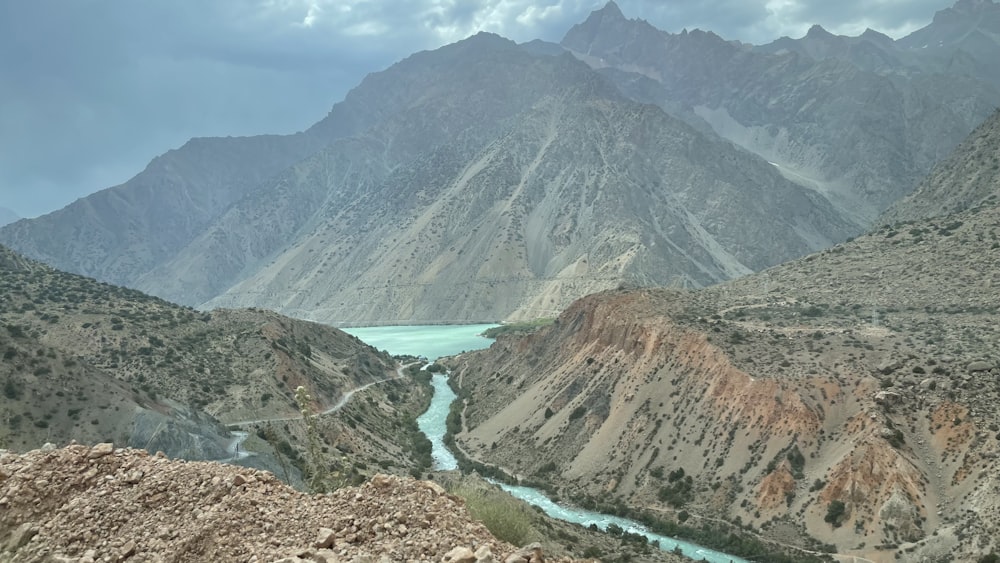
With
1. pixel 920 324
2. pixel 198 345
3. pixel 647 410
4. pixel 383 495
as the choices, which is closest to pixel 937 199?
pixel 920 324

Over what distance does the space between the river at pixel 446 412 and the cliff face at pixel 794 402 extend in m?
2.78

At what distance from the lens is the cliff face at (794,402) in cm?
4100

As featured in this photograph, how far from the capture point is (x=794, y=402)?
4959 cm

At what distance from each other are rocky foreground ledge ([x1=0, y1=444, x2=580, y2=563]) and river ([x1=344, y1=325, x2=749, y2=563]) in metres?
34.4

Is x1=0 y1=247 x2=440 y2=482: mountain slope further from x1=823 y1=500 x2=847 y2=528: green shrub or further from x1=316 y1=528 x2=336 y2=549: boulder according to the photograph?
x1=823 y1=500 x2=847 y2=528: green shrub

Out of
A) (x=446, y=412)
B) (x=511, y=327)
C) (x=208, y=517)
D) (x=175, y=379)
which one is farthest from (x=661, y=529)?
(x=511, y=327)

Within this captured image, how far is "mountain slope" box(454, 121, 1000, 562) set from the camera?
40.7 meters

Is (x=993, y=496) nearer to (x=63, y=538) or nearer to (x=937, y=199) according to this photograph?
(x=63, y=538)

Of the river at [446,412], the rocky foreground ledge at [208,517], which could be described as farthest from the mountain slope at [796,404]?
the rocky foreground ledge at [208,517]

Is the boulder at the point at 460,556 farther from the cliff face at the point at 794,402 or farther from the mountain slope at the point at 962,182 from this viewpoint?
the mountain slope at the point at 962,182

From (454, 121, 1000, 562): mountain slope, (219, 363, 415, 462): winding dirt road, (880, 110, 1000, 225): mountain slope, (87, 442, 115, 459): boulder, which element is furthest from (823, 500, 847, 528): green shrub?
(880, 110, 1000, 225): mountain slope

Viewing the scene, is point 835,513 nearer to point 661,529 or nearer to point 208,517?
point 661,529

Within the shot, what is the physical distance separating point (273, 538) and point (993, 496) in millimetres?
38063

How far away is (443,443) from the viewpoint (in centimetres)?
7344
